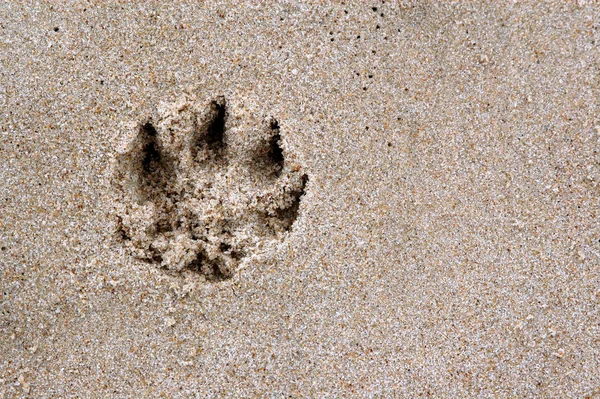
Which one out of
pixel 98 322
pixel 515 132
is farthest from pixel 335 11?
pixel 98 322

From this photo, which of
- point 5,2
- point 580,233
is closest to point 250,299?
point 580,233

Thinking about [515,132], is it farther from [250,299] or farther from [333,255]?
[250,299]

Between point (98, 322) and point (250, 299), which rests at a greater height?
point (250, 299)

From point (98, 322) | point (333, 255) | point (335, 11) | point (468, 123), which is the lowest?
point (98, 322)
